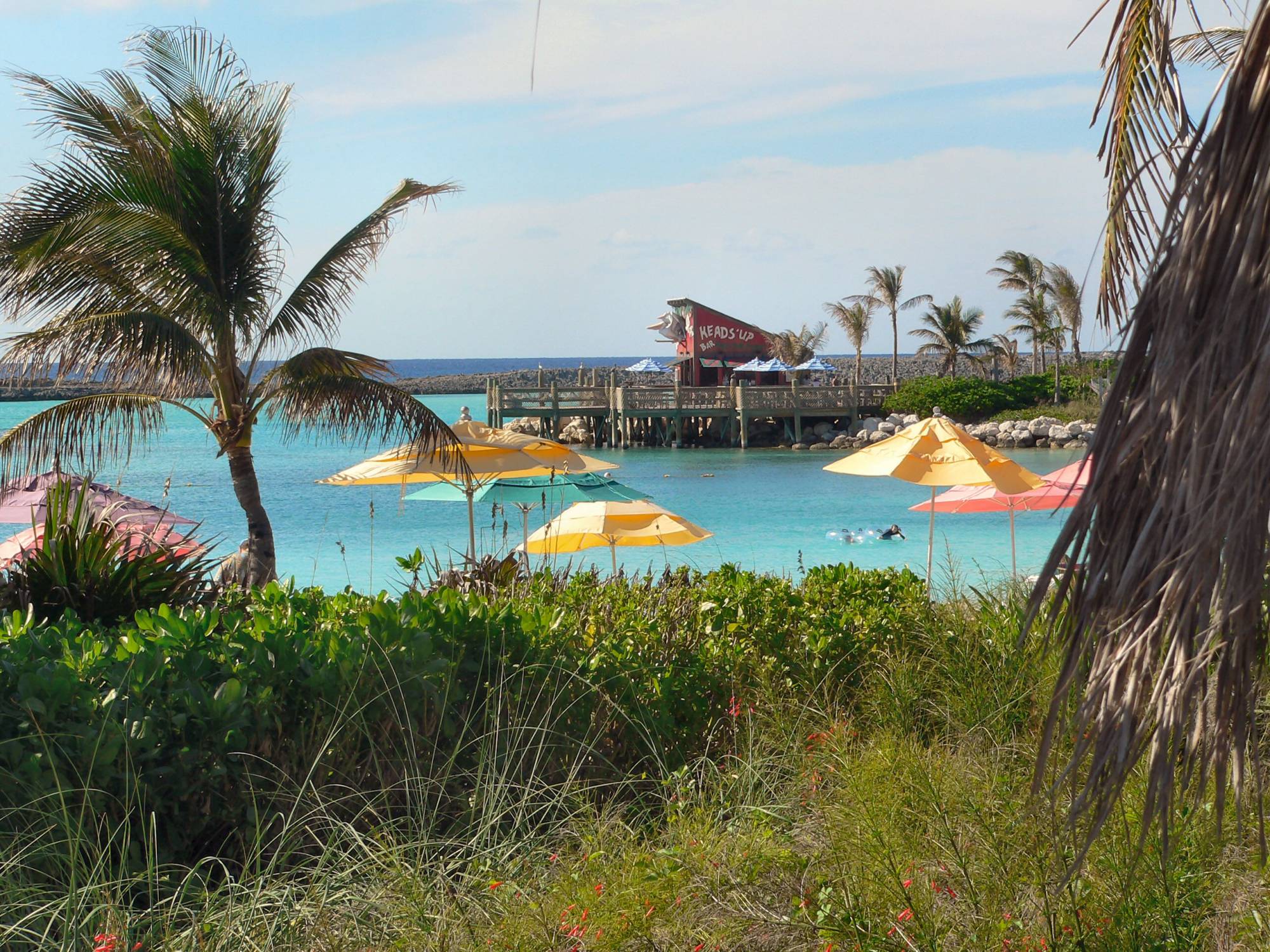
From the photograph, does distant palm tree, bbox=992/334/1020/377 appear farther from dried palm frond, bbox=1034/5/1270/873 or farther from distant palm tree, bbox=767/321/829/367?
dried palm frond, bbox=1034/5/1270/873

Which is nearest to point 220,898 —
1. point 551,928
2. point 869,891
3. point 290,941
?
point 290,941

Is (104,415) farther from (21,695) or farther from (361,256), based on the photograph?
(21,695)

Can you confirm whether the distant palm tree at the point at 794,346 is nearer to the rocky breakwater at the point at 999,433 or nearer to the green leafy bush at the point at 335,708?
the rocky breakwater at the point at 999,433

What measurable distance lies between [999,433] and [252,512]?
40.4 meters

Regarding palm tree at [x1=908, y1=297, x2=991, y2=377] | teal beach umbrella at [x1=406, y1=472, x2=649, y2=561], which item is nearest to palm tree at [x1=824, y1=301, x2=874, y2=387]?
palm tree at [x1=908, y1=297, x2=991, y2=377]

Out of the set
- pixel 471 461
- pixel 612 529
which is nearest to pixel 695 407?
pixel 471 461

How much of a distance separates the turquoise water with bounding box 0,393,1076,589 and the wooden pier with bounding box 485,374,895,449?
6.08ft

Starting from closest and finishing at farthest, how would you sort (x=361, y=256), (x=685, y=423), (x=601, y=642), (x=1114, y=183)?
1. (x=1114, y=183)
2. (x=601, y=642)
3. (x=361, y=256)
4. (x=685, y=423)

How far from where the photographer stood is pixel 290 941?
3098mm

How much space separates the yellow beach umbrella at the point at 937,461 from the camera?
12.6m

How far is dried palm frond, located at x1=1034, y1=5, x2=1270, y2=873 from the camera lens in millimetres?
2020

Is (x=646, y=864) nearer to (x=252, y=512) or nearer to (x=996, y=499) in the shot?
(x=252, y=512)

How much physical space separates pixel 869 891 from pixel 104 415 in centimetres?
1112

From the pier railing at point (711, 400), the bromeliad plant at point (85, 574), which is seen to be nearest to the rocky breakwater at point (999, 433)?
→ the pier railing at point (711, 400)
